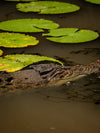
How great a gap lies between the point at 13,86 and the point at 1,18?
1.80 metres

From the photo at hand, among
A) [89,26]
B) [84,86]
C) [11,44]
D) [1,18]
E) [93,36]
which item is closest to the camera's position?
[84,86]

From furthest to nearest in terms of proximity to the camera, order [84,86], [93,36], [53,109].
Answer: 1. [93,36]
2. [84,86]
3. [53,109]

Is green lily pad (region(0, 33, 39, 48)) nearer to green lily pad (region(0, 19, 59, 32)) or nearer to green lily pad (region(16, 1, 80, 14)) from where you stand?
green lily pad (region(0, 19, 59, 32))

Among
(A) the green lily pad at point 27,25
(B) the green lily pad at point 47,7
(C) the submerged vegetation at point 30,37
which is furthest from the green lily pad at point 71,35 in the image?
(B) the green lily pad at point 47,7

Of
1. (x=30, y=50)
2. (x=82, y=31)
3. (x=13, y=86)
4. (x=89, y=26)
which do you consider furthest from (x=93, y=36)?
(x=13, y=86)

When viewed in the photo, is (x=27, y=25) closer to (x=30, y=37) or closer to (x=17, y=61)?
(x=30, y=37)

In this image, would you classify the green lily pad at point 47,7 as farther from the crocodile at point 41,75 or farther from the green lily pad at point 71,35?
the crocodile at point 41,75

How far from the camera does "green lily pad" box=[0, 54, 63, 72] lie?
2105 mm

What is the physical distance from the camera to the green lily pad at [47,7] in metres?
3.64

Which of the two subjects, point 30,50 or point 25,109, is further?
point 30,50

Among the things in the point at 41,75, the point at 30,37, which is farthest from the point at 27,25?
the point at 41,75

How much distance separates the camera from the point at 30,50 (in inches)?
102

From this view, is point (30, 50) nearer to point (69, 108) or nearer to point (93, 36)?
point (93, 36)

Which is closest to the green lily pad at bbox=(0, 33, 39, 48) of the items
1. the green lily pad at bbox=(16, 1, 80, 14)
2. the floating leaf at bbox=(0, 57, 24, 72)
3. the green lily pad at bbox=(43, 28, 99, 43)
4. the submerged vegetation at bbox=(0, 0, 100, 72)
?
the submerged vegetation at bbox=(0, 0, 100, 72)
